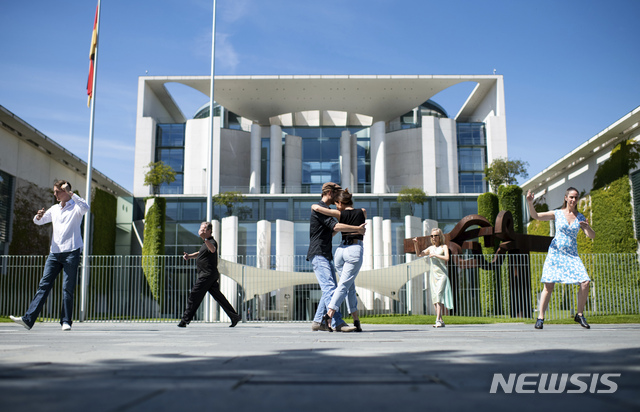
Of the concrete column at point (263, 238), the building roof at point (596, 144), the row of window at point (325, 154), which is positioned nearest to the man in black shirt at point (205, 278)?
the building roof at point (596, 144)

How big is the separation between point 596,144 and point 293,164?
904 inches

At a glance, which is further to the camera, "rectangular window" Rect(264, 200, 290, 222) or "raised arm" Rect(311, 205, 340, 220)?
"rectangular window" Rect(264, 200, 290, 222)

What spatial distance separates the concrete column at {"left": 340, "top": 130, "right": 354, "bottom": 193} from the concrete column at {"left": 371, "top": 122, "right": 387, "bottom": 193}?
2041mm

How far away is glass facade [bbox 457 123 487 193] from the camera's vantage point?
43.4 meters

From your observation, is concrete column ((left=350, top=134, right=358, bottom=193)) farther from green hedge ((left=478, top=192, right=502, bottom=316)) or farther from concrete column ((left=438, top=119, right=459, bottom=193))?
green hedge ((left=478, top=192, right=502, bottom=316))

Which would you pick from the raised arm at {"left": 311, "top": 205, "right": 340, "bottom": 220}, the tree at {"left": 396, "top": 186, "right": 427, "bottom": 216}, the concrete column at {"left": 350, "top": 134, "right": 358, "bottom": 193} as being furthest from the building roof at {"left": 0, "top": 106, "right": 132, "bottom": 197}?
the raised arm at {"left": 311, "top": 205, "right": 340, "bottom": 220}

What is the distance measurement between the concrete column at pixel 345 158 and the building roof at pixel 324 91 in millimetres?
3641

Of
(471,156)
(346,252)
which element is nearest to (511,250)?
(346,252)

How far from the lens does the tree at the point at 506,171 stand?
37719 millimetres

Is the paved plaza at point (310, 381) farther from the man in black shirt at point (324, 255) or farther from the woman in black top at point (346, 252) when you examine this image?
the man in black shirt at point (324, 255)

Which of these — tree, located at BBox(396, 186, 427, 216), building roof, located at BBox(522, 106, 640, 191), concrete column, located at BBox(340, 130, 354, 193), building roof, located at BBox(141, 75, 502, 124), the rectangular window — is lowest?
the rectangular window

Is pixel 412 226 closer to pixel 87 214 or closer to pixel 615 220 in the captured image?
pixel 615 220

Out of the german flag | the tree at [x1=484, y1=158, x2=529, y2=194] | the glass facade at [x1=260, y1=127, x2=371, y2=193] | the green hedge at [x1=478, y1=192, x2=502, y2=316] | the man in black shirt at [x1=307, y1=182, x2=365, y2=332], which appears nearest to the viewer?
the man in black shirt at [x1=307, y1=182, x2=365, y2=332]

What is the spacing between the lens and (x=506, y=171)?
37625mm
